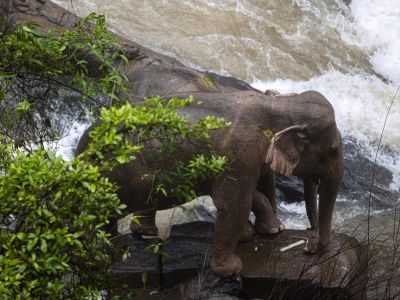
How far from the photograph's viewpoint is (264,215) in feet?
17.8

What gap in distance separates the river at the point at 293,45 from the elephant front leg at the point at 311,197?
3165 millimetres

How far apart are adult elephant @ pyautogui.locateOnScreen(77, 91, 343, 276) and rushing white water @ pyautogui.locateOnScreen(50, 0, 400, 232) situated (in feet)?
13.4

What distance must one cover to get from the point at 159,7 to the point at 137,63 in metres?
3.41

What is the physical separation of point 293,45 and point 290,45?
6cm

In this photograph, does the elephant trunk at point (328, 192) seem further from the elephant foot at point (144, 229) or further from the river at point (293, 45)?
the river at point (293, 45)

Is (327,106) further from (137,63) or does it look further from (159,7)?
(159,7)

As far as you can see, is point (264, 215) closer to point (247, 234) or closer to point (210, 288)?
point (247, 234)

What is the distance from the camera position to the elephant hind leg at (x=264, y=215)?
5.39 metres

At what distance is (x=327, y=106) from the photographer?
15.5ft

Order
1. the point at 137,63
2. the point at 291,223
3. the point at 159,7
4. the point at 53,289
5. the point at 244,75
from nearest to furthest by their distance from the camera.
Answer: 1. the point at 53,289
2. the point at 291,223
3. the point at 137,63
4. the point at 244,75
5. the point at 159,7

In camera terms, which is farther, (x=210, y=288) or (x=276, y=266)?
(x=276, y=266)

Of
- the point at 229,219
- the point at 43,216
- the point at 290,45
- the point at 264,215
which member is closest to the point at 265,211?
the point at 264,215

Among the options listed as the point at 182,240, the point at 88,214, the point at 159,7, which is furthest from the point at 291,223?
the point at 159,7

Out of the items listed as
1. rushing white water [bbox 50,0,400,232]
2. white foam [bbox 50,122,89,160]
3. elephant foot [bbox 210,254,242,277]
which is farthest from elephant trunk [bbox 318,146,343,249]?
rushing white water [bbox 50,0,400,232]
